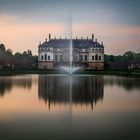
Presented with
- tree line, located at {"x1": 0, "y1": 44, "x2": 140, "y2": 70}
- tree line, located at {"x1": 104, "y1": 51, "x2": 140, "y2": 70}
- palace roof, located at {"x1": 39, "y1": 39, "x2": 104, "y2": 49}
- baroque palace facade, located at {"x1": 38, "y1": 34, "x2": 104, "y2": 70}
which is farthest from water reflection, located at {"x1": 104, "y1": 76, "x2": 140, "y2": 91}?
palace roof, located at {"x1": 39, "y1": 39, "x2": 104, "y2": 49}

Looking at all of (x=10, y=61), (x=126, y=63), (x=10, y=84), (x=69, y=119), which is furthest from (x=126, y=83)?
(x=126, y=63)

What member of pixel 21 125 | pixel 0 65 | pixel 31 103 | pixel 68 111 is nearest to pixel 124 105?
pixel 68 111

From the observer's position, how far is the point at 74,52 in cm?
3838

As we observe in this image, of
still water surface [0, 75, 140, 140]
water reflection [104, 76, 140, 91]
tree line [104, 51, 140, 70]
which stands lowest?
still water surface [0, 75, 140, 140]

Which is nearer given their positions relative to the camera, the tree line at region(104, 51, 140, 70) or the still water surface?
the still water surface

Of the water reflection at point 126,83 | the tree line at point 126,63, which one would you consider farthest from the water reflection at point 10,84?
the tree line at point 126,63

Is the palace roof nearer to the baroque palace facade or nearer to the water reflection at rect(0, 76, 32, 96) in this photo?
the baroque palace facade

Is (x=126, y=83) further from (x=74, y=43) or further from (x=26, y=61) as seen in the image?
(x=74, y=43)

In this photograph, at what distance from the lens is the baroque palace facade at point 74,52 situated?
3809 centimetres

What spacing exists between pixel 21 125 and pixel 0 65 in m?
25.4

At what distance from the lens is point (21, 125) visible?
409cm

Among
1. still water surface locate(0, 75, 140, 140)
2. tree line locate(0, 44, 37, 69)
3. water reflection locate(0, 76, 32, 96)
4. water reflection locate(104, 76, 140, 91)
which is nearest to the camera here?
still water surface locate(0, 75, 140, 140)

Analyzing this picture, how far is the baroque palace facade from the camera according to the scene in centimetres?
3809

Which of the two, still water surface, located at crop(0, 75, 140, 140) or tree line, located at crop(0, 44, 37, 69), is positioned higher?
tree line, located at crop(0, 44, 37, 69)
